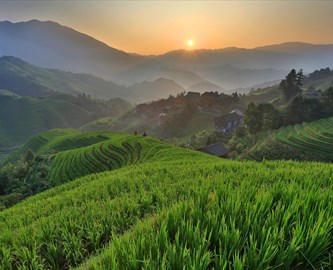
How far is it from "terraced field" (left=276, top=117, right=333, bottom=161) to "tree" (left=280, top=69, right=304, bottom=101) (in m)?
52.8

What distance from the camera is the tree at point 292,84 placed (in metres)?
132

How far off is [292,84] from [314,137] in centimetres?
7408

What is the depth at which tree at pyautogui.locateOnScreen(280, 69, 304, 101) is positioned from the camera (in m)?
132

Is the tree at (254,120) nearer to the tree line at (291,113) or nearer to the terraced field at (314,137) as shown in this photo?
the tree line at (291,113)

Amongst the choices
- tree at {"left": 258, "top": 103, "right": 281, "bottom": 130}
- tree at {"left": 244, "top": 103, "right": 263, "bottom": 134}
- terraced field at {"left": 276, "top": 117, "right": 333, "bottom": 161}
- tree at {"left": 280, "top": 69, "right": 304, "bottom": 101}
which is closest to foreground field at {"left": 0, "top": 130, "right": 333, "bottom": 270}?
terraced field at {"left": 276, "top": 117, "right": 333, "bottom": 161}

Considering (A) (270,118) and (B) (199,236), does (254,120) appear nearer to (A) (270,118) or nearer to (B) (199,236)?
(A) (270,118)

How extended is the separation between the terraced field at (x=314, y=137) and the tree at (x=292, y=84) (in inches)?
2077

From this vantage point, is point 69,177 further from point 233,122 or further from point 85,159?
point 233,122

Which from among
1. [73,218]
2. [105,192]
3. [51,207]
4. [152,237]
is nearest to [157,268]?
[152,237]

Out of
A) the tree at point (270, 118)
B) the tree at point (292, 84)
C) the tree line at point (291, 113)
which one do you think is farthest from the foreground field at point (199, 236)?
the tree at point (292, 84)

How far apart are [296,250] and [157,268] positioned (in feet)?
6.62

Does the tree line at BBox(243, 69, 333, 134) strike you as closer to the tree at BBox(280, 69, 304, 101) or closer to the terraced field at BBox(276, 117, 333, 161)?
the terraced field at BBox(276, 117, 333, 161)

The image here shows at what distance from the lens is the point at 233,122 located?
456 ft

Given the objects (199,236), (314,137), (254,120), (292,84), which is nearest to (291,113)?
(254,120)
